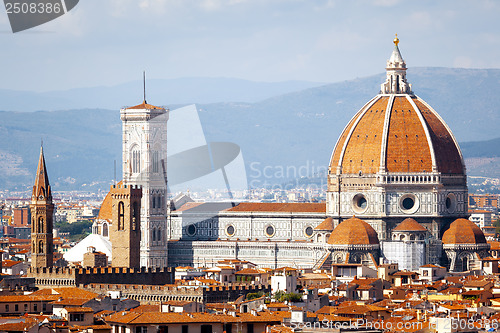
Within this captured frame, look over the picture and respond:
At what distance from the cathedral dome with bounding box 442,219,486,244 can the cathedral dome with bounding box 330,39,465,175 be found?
177 inches

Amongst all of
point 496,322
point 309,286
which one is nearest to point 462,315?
point 496,322

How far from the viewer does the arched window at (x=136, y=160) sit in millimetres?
132000

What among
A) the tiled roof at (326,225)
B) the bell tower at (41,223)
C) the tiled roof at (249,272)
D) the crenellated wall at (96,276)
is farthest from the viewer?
the tiled roof at (326,225)

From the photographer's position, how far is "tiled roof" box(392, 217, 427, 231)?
12188cm

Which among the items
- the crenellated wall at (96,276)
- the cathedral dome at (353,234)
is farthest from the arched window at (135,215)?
the crenellated wall at (96,276)

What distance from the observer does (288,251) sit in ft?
419

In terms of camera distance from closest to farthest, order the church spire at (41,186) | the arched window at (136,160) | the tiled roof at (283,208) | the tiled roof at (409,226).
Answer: the church spire at (41,186), the tiled roof at (409,226), the tiled roof at (283,208), the arched window at (136,160)

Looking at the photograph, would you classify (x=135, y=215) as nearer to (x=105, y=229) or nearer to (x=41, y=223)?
(x=41, y=223)

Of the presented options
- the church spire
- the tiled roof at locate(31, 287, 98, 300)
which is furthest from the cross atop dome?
the tiled roof at locate(31, 287, 98, 300)

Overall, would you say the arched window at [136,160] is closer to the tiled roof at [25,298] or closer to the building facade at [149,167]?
the building facade at [149,167]

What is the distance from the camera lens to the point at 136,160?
132500 millimetres

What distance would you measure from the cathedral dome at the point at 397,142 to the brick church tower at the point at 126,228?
731 inches

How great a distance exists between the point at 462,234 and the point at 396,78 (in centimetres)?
1439

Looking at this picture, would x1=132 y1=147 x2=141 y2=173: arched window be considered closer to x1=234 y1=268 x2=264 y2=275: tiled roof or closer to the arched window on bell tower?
the arched window on bell tower
